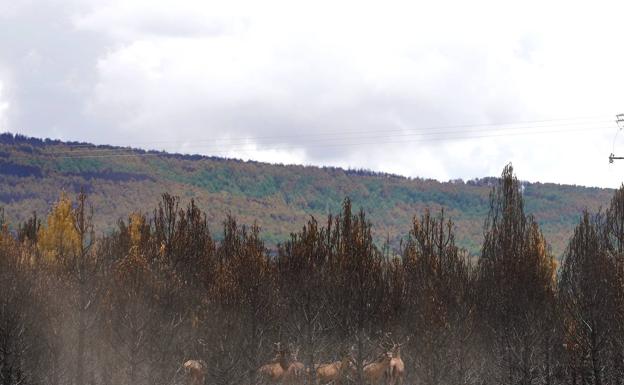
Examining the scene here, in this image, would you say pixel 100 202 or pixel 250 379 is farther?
pixel 100 202

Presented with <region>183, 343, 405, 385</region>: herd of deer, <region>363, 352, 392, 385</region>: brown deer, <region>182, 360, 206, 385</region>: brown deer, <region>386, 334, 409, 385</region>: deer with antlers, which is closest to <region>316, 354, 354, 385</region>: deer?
<region>183, 343, 405, 385</region>: herd of deer

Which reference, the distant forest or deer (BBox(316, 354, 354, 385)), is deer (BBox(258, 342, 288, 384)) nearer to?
the distant forest

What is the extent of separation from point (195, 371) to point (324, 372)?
15.1ft

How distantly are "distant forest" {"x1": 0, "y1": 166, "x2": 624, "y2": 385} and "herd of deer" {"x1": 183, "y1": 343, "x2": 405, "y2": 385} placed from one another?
0.07 meters

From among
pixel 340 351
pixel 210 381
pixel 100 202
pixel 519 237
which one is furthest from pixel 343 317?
pixel 100 202

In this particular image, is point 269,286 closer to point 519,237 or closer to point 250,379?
point 250,379

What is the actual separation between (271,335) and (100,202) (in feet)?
544

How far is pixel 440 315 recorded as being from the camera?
115 feet

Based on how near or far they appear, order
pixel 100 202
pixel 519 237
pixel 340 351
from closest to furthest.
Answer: pixel 340 351 → pixel 519 237 → pixel 100 202

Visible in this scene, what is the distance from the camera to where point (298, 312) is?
35906 millimetres

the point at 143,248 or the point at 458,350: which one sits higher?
the point at 143,248

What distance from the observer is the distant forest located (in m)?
34.6

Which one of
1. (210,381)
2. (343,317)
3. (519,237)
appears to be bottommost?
(210,381)

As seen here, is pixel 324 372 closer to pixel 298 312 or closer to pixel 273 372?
pixel 273 372
